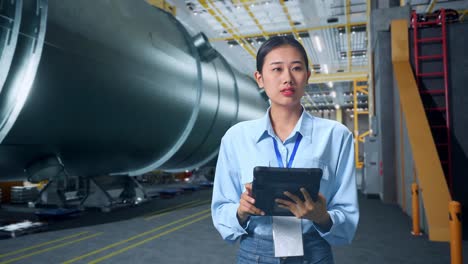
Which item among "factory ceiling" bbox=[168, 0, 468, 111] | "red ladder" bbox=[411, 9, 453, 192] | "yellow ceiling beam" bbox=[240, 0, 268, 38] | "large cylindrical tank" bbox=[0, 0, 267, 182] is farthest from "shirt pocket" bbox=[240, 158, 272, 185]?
"yellow ceiling beam" bbox=[240, 0, 268, 38]

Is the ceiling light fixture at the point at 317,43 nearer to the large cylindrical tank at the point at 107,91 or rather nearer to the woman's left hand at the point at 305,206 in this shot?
the large cylindrical tank at the point at 107,91

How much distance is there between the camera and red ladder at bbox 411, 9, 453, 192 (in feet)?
22.7

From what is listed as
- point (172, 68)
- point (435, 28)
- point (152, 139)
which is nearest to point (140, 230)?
point (152, 139)

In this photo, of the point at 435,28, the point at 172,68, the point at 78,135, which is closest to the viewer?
the point at 78,135

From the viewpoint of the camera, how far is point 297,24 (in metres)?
14.0

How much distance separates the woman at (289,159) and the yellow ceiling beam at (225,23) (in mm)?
11571

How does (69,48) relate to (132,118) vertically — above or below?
above

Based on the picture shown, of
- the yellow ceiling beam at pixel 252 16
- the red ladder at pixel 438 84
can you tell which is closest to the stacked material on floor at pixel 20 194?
the yellow ceiling beam at pixel 252 16

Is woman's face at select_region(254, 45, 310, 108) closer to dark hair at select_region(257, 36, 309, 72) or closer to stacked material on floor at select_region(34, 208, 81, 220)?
dark hair at select_region(257, 36, 309, 72)

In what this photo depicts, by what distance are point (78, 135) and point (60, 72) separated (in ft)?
3.30

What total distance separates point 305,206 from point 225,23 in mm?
13643

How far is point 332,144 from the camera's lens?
1396mm

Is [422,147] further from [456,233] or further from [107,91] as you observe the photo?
[107,91]

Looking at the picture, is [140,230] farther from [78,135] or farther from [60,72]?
[60,72]
